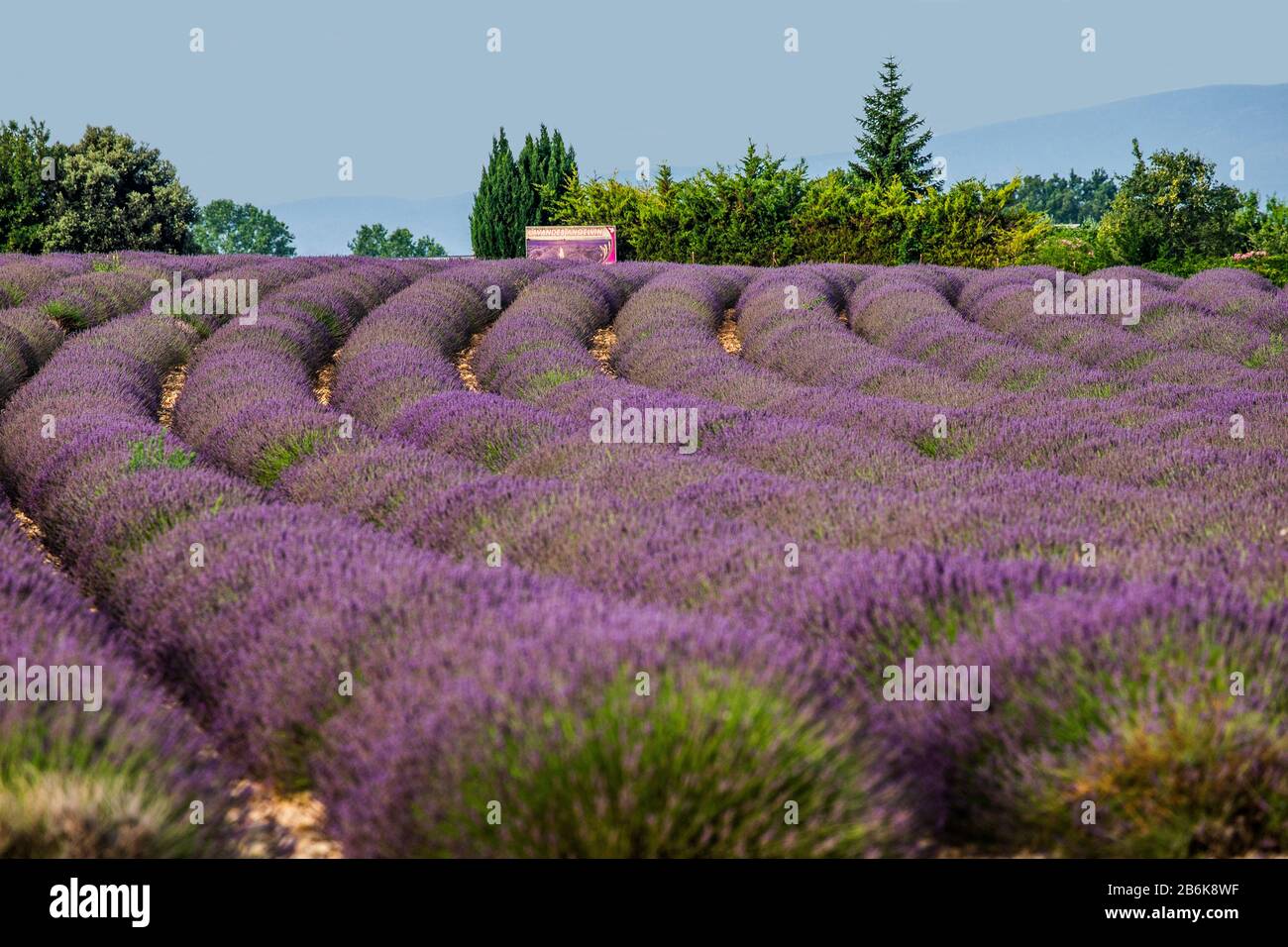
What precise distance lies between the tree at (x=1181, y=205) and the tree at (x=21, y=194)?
1060 inches

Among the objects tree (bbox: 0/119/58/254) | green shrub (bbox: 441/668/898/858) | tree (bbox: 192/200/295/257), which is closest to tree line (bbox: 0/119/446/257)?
tree (bbox: 0/119/58/254)

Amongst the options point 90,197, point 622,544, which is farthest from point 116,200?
point 622,544

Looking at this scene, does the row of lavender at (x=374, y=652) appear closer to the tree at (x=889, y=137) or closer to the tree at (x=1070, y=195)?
the tree at (x=889, y=137)

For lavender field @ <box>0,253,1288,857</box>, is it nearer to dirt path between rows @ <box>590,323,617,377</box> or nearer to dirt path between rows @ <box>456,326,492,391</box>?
dirt path between rows @ <box>456,326,492,391</box>

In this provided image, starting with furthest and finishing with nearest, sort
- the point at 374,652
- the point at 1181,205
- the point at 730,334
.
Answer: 1. the point at 1181,205
2. the point at 730,334
3. the point at 374,652

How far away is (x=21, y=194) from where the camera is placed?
31.1 metres

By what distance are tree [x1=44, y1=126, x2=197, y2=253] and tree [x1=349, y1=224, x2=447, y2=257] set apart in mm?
72569

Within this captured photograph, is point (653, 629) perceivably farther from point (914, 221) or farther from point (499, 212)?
point (499, 212)

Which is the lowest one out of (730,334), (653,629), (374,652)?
(374,652)

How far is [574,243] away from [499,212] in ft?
40.7

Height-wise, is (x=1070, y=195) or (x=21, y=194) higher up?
(x=1070, y=195)
